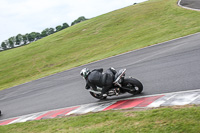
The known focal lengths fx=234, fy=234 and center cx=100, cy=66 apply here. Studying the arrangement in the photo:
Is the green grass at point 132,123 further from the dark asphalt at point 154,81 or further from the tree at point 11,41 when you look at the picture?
the tree at point 11,41

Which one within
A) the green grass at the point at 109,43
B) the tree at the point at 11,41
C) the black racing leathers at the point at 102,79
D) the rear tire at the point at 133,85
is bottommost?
the rear tire at the point at 133,85

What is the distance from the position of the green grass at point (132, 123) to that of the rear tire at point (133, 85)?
1436mm

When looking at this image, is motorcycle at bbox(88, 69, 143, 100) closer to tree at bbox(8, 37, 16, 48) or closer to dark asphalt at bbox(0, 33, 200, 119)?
dark asphalt at bbox(0, 33, 200, 119)

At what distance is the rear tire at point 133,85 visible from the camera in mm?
8273

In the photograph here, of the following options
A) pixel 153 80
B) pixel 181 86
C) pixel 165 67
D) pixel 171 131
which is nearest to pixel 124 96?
pixel 153 80

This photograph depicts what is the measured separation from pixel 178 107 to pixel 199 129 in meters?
1.56

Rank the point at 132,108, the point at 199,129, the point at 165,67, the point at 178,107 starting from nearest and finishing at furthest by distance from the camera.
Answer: the point at 199,129
the point at 178,107
the point at 132,108
the point at 165,67

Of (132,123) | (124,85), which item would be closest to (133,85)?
(124,85)

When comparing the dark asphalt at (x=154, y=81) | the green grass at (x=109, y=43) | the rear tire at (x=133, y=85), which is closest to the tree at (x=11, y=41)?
the green grass at (x=109, y=43)

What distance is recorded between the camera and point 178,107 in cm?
598

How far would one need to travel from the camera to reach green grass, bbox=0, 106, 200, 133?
4.84 metres

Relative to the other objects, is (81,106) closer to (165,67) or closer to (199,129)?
(165,67)

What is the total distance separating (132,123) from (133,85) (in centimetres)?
286

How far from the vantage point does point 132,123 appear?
5.72 meters
